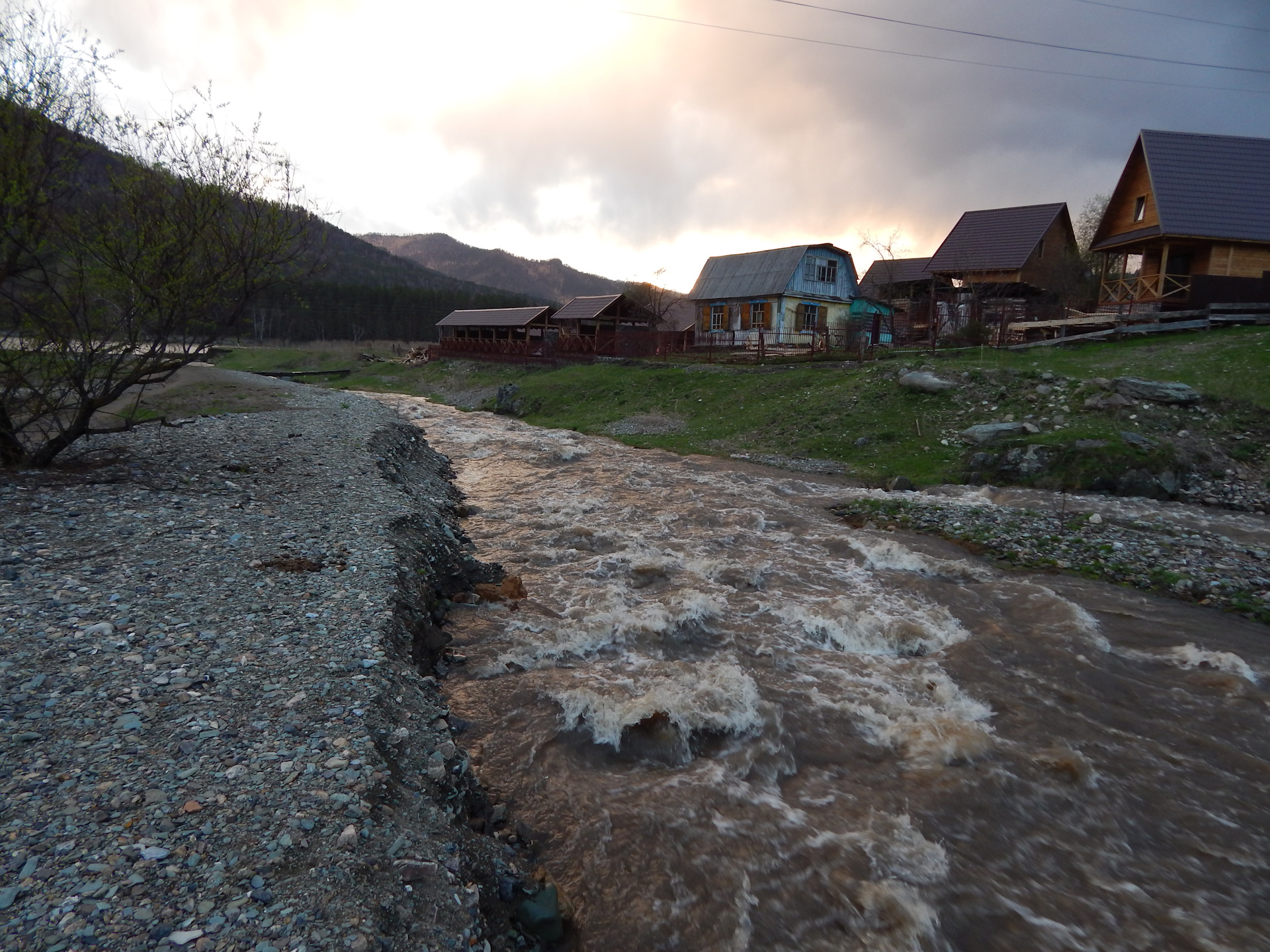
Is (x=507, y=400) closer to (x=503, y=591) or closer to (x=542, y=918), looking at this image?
(x=503, y=591)

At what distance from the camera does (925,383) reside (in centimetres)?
2219

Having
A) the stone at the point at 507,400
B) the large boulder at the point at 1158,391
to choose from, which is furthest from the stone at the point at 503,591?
the stone at the point at 507,400

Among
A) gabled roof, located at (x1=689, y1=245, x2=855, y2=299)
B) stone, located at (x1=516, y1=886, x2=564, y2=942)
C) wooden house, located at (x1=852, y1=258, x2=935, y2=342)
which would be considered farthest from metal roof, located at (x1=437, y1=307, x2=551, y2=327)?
stone, located at (x1=516, y1=886, x2=564, y2=942)

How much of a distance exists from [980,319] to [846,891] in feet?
98.6

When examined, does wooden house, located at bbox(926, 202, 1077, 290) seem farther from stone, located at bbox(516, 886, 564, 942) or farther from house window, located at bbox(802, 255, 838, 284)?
stone, located at bbox(516, 886, 564, 942)

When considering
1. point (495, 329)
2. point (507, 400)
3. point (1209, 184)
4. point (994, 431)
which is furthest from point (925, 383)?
point (495, 329)

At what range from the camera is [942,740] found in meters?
6.91

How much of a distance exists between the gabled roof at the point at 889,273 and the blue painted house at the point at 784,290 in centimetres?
336

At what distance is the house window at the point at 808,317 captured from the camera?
4362cm

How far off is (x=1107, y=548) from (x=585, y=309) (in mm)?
47260

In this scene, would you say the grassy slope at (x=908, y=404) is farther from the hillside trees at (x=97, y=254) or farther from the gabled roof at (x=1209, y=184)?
the hillside trees at (x=97, y=254)

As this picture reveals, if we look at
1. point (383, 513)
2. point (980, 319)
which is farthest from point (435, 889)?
point (980, 319)

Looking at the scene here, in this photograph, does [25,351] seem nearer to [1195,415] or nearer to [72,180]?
[72,180]

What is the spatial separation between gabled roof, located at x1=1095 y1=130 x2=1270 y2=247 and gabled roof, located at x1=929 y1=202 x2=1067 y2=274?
17.9 feet
